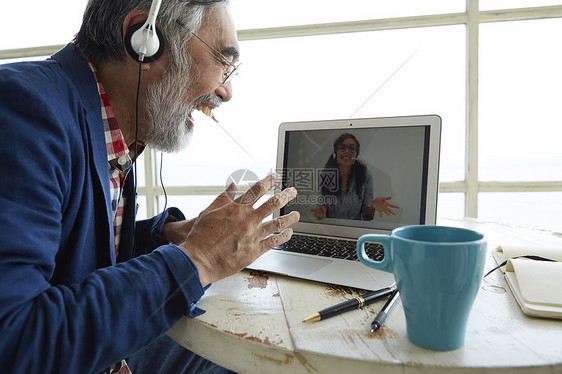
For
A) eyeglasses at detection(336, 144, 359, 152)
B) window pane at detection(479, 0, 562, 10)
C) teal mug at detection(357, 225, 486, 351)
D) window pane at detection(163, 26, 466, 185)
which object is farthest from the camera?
window pane at detection(163, 26, 466, 185)

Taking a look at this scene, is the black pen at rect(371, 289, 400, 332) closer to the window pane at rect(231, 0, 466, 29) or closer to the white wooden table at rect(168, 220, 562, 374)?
the white wooden table at rect(168, 220, 562, 374)

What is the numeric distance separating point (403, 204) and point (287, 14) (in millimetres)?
2080

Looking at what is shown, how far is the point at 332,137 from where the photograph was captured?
3.28 feet

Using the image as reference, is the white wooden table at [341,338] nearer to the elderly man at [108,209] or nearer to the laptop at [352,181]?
the elderly man at [108,209]

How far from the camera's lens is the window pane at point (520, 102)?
2.28 m

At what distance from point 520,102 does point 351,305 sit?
247 cm

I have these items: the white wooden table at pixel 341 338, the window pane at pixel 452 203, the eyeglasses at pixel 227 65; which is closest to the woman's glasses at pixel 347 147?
the eyeglasses at pixel 227 65

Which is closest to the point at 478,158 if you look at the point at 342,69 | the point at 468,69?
the point at 468,69

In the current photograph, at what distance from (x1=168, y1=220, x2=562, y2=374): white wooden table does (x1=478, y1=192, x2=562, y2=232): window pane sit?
209 cm

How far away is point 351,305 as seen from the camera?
51 centimetres

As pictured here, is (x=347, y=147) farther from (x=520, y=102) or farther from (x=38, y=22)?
(x=38, y=22)

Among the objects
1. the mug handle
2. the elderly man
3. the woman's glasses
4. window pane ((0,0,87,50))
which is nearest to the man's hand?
the elderly man

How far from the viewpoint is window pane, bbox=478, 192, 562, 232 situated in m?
2.37

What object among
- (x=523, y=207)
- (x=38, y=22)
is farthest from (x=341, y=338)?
(x=38, y=22)
